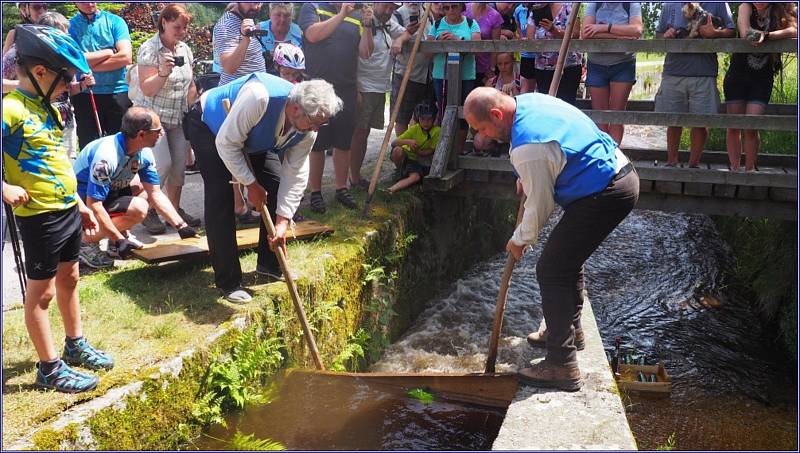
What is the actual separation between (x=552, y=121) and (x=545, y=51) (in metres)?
3.09

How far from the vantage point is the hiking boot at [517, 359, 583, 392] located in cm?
423

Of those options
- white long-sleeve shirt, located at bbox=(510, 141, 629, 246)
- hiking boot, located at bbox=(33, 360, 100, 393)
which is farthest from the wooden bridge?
hiking boot, located at bbox=(33, 360, 100, 393)

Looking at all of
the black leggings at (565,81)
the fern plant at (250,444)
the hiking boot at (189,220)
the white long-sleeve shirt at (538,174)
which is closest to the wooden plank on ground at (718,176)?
the black leggings at (565,81)

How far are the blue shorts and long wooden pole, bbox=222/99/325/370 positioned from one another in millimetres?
3741

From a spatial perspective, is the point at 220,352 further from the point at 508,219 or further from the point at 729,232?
the point at 729,232

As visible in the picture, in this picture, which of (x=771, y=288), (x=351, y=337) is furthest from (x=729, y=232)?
(x=351, y=337)

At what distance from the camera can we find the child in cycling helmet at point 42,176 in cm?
351

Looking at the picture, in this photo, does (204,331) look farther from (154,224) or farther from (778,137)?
(778,137)

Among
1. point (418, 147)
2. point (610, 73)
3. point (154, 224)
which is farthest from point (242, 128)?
point (610, 73)

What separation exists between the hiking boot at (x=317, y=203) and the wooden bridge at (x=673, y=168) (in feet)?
3.48

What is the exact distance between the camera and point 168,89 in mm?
6098

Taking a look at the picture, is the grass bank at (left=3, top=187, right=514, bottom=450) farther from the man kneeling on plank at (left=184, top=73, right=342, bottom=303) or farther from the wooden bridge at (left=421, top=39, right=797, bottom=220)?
the wooden bridge at (left=421, top=39, right=797, bottom=220)

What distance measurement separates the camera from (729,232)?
9711 millimetres

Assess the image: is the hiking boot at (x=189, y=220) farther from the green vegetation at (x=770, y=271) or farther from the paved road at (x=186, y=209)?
the green vegetation at (x=770, y=271)
